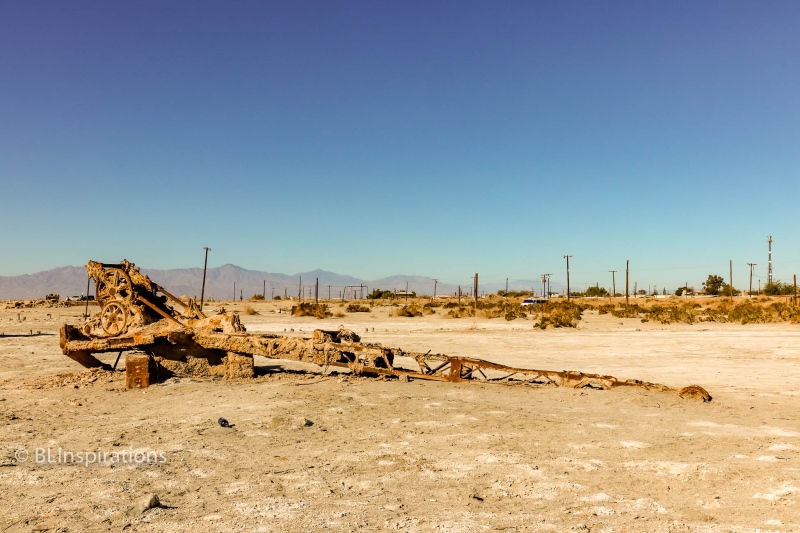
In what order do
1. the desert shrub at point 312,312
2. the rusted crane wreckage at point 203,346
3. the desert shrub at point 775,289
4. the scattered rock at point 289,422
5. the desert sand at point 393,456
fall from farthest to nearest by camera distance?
the desert shrub at point 775,289 < the desert shrub at point 312,312 < the rusted crane wreckage at point 203,346 < the scattered rock at point 289,422 < the desert sand at point 393,456

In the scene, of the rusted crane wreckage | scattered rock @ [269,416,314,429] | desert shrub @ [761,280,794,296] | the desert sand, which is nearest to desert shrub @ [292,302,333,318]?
the rusted crane wreckage

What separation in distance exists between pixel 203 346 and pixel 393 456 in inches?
212

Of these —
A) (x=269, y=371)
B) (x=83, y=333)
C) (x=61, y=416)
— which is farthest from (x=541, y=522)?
(x=83, y=333)

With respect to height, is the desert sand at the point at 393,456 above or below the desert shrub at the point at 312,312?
below

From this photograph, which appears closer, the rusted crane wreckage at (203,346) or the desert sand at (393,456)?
the desert sand at (393,456)

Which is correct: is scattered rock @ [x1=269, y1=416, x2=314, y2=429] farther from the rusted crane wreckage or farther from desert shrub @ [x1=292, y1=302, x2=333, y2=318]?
desert shrub @ [x1=292, y1=302, x2=333, y2=318]

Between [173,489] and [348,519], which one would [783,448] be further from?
[173,489]

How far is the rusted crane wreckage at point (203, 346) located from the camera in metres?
9.13

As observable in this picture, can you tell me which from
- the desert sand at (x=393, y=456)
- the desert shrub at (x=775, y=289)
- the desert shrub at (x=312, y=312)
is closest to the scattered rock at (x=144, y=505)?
the desert sand at (x=393, y=456)

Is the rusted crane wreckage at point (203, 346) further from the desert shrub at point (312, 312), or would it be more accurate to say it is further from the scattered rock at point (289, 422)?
the desert shrub at point (312, 312)

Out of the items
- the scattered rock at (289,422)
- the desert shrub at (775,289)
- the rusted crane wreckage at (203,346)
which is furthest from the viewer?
the desert shrub at (775,289)

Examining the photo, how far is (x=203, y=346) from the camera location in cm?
950

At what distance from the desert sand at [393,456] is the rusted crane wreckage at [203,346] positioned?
343mm

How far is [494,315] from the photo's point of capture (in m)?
35.9
